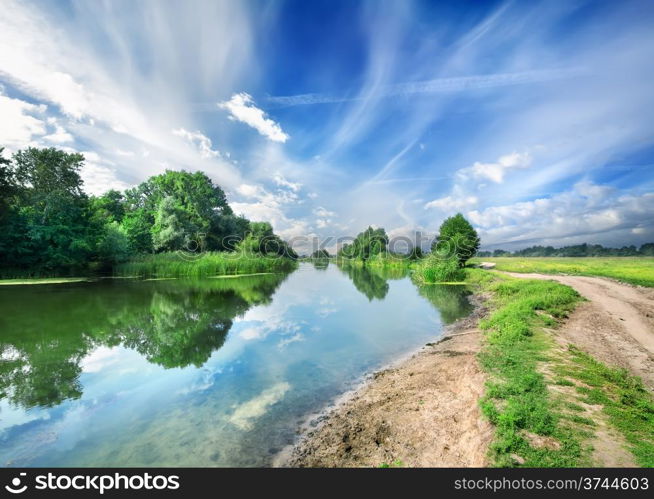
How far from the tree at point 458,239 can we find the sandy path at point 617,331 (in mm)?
24377

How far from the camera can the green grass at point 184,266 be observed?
107ft

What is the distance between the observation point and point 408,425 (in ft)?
14.4

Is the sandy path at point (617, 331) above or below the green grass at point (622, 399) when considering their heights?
below

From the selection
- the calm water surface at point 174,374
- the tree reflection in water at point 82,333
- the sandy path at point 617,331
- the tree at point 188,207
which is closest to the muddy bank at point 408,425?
the calm water surface at point 174,374

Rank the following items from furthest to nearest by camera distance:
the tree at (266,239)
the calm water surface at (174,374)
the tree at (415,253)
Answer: the tree at (415,253)
the tree at (266,239)
the calm water surface at (174,374)

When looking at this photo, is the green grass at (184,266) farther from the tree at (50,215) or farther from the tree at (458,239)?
the tree at (458,239)

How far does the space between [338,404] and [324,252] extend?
151 meters

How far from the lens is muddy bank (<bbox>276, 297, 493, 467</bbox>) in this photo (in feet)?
11.9

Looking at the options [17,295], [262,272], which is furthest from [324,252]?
[17,295]

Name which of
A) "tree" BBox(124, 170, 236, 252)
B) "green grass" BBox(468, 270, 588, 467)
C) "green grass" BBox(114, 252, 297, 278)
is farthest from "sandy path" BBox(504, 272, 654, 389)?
"tree" BBox(124, 170, 236, 252)

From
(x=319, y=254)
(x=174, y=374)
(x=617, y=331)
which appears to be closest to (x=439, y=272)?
(x=617, y=331)

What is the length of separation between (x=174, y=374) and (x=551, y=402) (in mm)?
8079

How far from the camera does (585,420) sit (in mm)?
3918
